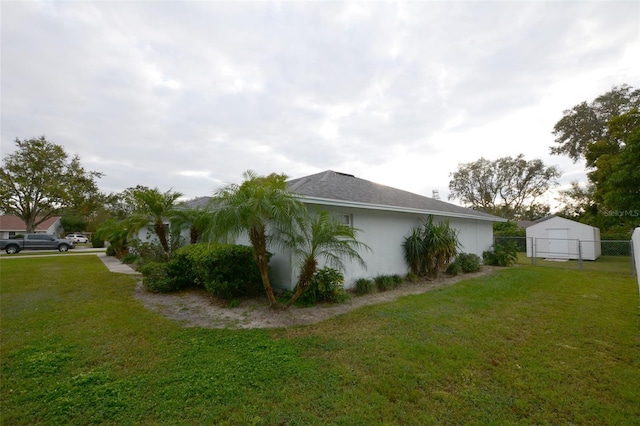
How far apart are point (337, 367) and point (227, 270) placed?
155 inches

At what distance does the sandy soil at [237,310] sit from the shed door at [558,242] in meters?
Result: 14.7

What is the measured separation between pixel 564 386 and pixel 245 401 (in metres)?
3.71

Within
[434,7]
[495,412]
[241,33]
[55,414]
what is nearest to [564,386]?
[495,412]

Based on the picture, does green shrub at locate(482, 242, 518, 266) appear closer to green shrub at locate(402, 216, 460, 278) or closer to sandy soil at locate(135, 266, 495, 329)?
green shrub at locate(402, 216, 460, 278)

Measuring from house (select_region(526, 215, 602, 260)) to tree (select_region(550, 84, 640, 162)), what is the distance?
489cm

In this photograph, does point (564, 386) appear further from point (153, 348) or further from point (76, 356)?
point (76, 356)

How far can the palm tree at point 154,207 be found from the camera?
383 inches

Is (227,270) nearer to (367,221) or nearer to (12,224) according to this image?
(367,221)

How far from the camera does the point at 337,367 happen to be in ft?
11.3

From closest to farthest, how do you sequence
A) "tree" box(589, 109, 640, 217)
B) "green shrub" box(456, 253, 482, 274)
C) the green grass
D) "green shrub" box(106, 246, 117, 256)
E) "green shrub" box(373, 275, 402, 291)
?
"green shrub" box(373, 275, 402, 291)
"green shrub" box(456, 253, 482, 274)
"tree" box(589, 109, 640, 217)
the green grass
"green shrub" box(106, 246, 117, 256)

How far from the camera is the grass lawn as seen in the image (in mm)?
2602

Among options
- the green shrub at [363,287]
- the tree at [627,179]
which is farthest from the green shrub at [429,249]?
the tree at [627,179]

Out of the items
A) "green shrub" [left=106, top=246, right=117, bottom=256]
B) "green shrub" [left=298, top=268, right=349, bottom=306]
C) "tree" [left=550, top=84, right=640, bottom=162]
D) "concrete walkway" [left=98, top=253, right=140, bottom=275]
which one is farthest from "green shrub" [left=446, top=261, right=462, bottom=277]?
"green shrub" [left=106, top=246, right=117, bottom=256]

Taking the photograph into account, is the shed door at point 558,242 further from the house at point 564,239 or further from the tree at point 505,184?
the tree at point 505,184
